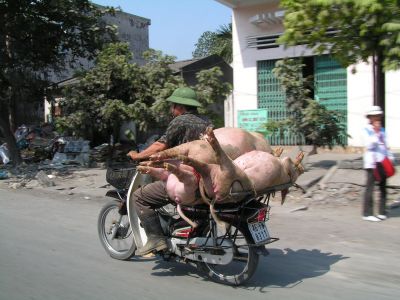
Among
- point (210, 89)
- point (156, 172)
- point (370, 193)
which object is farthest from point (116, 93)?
point (156, 172)

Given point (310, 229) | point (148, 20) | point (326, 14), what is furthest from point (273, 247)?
point (148, 20)

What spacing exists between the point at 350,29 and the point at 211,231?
5480mm

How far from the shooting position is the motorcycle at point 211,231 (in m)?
4.48

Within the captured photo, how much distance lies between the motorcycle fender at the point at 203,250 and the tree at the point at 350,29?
4.77 metres

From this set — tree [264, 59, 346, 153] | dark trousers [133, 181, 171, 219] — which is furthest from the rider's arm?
tree [264, 59, 346, 153]

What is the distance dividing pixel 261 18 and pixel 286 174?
38.7ft

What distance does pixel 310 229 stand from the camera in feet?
22.9

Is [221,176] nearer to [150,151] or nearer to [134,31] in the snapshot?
[150,151]

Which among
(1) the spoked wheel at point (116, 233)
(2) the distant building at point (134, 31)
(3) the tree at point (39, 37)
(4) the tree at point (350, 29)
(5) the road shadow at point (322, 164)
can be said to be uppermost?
(2) the distant building at point (134, 31)

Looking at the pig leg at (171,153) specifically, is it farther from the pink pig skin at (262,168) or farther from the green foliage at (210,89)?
the green foliage at (210,89)

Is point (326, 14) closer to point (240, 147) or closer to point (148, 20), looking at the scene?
point (240, 147)

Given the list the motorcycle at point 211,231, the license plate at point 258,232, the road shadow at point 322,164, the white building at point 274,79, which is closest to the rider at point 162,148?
the motorcycle at point 211,231

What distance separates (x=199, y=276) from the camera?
16.4 ft

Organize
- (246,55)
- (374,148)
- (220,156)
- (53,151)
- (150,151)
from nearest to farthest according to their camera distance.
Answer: (220,156), (150,151), (374,148), (246,55), (53,151)
